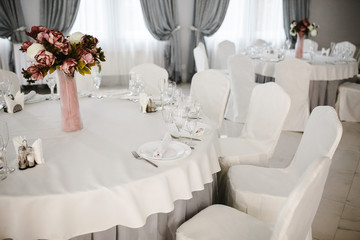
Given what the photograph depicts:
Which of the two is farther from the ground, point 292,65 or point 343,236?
point 292,65

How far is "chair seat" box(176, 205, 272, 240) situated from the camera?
1.56m

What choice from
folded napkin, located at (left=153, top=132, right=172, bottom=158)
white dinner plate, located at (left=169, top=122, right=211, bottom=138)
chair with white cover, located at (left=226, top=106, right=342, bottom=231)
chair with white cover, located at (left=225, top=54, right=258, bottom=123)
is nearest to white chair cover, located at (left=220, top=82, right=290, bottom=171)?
chair with white cover, located at (left=226, top=106, right=342, bottom=231)

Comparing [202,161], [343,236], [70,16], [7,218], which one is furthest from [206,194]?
[70,16]

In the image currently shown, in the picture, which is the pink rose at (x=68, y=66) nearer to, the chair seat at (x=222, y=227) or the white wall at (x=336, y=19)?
the chair seat at (x=222, y=227)

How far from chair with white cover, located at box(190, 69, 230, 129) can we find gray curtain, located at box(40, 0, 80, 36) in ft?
13.4

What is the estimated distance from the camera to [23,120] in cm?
216

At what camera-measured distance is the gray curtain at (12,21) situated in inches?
226

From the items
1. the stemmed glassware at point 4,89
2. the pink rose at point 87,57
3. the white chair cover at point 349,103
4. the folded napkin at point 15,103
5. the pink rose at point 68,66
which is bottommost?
the white chair cover at point 349,103

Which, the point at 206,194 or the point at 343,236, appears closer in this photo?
the point at 206,194

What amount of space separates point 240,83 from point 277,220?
11.2ft

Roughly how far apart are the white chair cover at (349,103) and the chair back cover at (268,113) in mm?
2770

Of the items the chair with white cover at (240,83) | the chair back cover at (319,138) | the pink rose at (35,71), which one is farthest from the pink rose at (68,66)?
the chair with white cover at (240,83)

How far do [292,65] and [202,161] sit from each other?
281 centimetres

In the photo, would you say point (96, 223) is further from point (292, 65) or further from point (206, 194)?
point (292, 65)
